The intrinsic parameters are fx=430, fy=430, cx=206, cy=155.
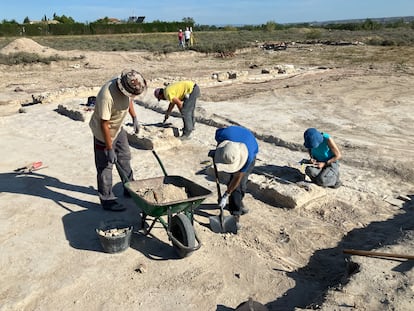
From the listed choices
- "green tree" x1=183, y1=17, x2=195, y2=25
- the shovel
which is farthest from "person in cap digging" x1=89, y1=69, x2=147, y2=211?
"green tree" x1=183, y1=17, x2=195, y2=25

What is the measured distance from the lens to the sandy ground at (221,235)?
3.91 meters

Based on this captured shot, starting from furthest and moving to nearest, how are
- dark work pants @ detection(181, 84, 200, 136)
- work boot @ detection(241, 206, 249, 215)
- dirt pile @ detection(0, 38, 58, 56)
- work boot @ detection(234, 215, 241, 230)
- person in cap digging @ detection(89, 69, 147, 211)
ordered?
dirt pile @ detection(0, 38, 58, 56) → dark work pants @ detection(181, 84, 200, 136) → work boot @ detection(241, 206, 249, 215) → work boot @ detection(234, 215, 241, 230) → person in cap digging @ detection(89, 69, 147, 211)

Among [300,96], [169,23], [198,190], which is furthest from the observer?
[169,23]

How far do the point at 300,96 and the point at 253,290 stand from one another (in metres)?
9.61

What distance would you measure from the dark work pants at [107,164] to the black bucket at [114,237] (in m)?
0.85

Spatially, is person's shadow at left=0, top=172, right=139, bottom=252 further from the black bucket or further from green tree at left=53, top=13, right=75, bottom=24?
green tree at left=53, top=13, right=75, bottom=24

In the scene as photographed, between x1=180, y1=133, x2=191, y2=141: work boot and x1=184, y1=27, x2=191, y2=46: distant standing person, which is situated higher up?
x1=184, y1=27, x2=191, y2=46: distant standing person

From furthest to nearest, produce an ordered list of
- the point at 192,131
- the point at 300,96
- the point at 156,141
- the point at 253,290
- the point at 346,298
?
the point at 300,96 → the point at 192,131 → the point at 156,141 → the point at 253,290 → the point at 346,298

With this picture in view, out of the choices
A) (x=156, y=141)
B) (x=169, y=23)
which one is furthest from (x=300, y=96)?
(x=169, y=23)

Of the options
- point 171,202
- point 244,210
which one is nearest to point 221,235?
point 244,210

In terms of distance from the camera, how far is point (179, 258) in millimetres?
4539

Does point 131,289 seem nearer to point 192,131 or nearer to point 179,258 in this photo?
point 179,258

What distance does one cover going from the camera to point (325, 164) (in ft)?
20.0

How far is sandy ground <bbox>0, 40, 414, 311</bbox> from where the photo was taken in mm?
3914
